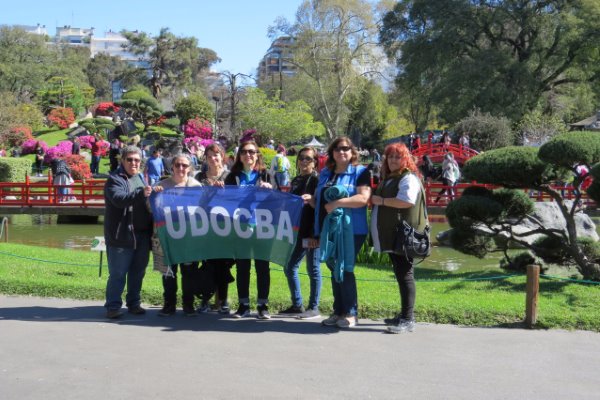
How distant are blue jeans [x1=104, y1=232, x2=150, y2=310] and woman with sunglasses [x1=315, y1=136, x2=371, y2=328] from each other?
175 centimetres

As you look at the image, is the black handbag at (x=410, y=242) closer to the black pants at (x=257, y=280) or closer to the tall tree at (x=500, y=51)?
the black pants at (x=257, y=280)

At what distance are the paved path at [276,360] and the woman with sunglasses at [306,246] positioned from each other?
0.29m

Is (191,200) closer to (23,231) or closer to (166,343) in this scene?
(166,343)

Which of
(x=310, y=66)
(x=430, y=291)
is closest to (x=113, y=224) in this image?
(x=430, y=291)

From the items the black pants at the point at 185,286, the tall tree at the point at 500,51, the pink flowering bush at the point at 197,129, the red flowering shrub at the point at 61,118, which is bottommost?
the black pants at the point at 185,286

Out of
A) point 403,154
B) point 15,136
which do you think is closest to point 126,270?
point 403,154

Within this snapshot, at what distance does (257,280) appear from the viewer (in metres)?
7.01

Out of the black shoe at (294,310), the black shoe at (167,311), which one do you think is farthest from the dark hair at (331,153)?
the black shoe at (167,311)

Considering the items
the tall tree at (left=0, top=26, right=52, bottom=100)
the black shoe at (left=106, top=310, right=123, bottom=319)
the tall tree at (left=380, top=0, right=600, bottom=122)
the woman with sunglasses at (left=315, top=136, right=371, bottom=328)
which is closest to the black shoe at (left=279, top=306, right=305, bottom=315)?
the woman with sunglasses at (left=315, top=136, right=371, bottom=328)

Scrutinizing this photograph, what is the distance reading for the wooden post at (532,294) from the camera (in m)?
6.60

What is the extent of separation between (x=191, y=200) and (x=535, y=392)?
11.9 feet

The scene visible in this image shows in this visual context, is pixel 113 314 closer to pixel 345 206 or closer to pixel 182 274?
pixel 182 274

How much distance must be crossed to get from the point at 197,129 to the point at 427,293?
1552 inches

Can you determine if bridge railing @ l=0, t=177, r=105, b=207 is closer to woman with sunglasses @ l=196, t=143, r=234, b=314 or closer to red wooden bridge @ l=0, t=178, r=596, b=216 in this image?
red wooden bridge @ l=0, t=178, r=596, b=216
